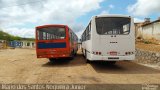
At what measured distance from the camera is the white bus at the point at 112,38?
543 inches

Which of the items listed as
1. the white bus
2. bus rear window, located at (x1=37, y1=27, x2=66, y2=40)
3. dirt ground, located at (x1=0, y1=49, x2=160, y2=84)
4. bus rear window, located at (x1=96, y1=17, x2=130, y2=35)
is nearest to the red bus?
bus rear window, located at (x1=37, y1=27, x2=66, y2=40)

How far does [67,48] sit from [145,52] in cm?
729

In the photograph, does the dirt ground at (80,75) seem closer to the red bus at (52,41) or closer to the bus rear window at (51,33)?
the red bus at (52,41)

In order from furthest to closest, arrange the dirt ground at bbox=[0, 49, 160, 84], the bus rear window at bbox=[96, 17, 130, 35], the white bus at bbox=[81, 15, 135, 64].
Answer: the bus rear window at bbox=[96, 17, 130, 35] → the white bus at bbox=[81, 15, 135, 64] → the dirt ground at bbox=[0, 49, 160, 84]

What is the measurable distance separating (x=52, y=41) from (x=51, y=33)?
22.6 inches

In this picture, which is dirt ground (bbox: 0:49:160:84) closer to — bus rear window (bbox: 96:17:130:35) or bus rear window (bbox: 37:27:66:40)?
bus rear window (bbox: 96:17:130:35)

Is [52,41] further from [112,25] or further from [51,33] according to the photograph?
[112,25]

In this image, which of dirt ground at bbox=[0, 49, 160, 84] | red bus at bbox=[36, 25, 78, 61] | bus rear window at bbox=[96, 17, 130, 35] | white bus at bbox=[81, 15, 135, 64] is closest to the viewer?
dirt ground at bbox=[0, 49, 160, 84]

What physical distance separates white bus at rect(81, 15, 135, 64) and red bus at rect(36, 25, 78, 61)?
12.3ft

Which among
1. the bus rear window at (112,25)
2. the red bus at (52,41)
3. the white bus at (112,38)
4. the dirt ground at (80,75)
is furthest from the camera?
the red bus at (52,41)

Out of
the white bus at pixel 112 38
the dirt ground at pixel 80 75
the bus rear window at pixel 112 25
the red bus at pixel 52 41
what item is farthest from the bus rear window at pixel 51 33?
the bus rear window at pixel 112 25

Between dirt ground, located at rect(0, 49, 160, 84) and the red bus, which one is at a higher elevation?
the red bus

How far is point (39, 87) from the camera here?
29.5ft

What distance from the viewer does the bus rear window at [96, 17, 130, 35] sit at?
45.6 ft
